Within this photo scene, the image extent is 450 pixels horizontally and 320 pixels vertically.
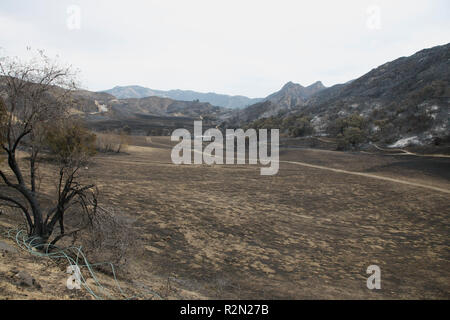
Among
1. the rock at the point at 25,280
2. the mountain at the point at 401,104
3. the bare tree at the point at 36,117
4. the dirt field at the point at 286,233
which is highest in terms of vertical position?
the mountain at the point at 401,104

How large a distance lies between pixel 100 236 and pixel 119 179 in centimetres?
1143

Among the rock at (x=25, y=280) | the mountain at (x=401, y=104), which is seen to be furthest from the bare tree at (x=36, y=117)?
the mountain at (x=401, y=104)

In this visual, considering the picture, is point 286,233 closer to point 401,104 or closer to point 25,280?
point 25,280

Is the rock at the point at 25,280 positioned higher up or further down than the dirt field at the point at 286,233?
higher up

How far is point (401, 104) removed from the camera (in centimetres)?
4691

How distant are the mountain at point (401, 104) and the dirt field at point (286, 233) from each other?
2156cm

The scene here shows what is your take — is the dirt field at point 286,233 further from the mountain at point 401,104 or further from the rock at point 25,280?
the mountain at point 401,104

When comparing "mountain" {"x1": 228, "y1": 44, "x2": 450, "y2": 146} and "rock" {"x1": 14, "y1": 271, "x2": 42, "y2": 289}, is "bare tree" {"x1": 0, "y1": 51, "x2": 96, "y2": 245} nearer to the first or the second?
"rock" {"x1": 14, "y1": 271, "x2": 42, "y2": 289}

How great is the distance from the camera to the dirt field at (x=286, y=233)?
20.2ft

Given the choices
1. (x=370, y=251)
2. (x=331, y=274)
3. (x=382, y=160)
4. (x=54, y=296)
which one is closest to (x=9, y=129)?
(x=54, y=296)

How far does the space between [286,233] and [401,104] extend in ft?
162

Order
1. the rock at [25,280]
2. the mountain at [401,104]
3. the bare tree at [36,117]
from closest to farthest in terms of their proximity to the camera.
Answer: the rock at [25,280] → the bare tree at [36,117] → the mountain at [401,104]

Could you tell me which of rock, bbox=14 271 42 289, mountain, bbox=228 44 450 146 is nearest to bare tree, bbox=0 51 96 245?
rock, bbox=14 271 42 289
